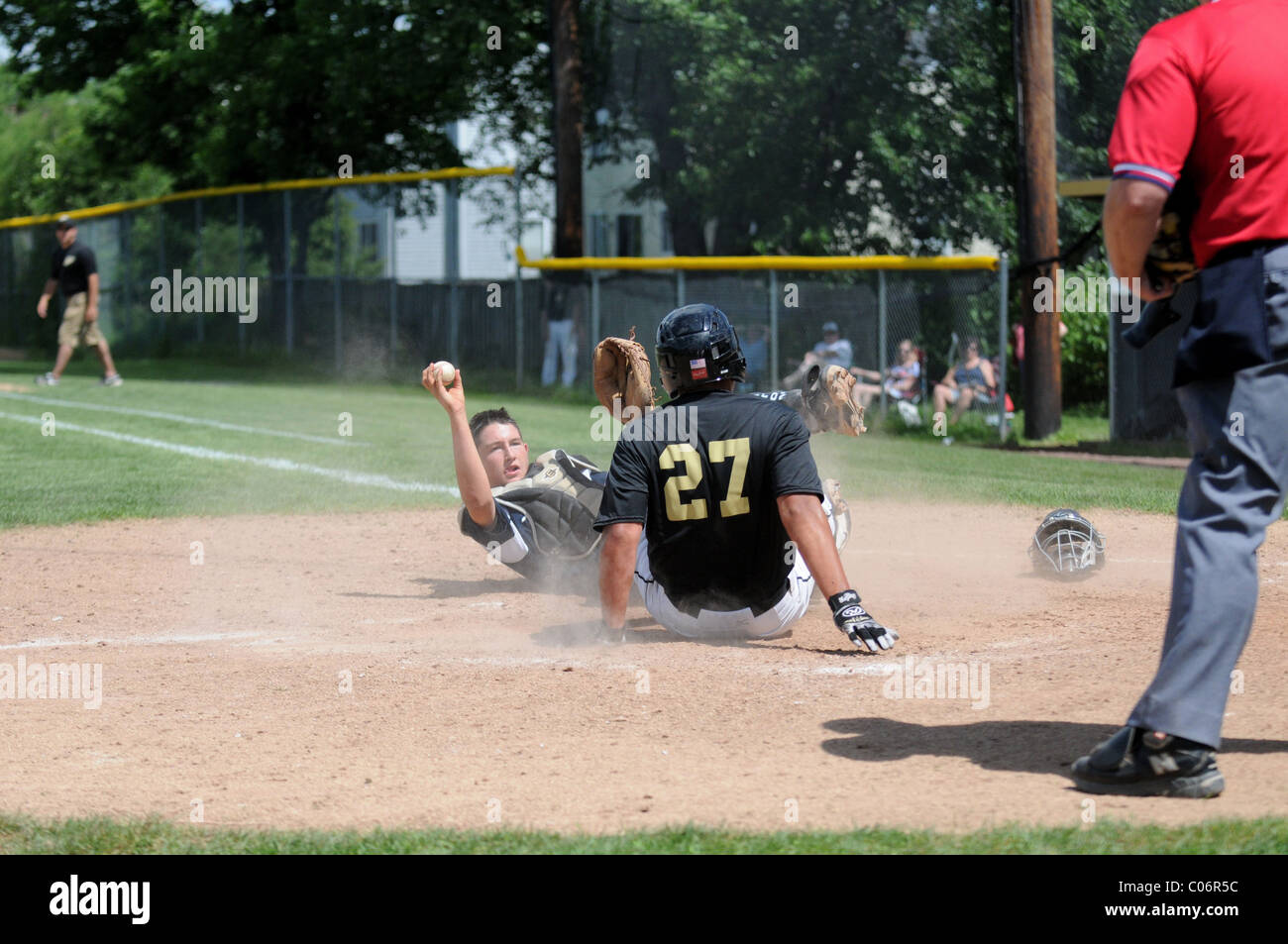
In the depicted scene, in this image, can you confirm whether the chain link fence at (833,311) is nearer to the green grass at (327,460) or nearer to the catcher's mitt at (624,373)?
the green grass at (327,460)

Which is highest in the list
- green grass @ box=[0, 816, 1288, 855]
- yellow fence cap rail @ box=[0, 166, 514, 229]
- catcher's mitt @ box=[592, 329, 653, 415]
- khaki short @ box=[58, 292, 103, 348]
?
yellow fence cap rail @ box=[0, 166, 514, 229]

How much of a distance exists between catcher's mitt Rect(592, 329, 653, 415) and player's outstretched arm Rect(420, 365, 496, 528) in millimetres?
667

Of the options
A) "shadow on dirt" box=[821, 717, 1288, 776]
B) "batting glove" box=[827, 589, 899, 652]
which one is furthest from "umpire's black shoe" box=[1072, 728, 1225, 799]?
"batting glove" box=[827, 589, 899, 652]

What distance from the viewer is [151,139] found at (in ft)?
103

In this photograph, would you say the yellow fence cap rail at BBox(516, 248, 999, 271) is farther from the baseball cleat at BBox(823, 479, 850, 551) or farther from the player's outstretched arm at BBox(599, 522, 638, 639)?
the player's outstretched arm at BBox(599, 522, 638, 639)

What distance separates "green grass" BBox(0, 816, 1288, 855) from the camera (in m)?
3.59

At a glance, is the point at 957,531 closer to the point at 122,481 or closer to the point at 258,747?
the point at 258,747

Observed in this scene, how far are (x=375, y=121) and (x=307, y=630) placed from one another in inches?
911

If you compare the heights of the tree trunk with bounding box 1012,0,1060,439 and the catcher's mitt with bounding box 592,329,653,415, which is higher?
the tree trunk with bounding box 1012,0,1060,439

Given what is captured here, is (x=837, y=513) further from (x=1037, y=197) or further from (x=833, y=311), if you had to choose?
(x=833, y=311)

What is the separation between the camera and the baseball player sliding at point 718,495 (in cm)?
568

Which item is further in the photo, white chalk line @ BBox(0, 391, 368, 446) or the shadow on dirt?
white chalk line @ BBox(0, 391, 368, 446)

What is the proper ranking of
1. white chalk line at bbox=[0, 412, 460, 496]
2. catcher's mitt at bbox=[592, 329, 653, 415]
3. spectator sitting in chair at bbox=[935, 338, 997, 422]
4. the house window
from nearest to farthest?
catcher's mitt at bbox=[592, 329, 653, 415] < white chalk line at bbox=[0, 412, 460, 496] < spectator sitting in chair at bbox=[935, 338, 997, 422] < the house window
